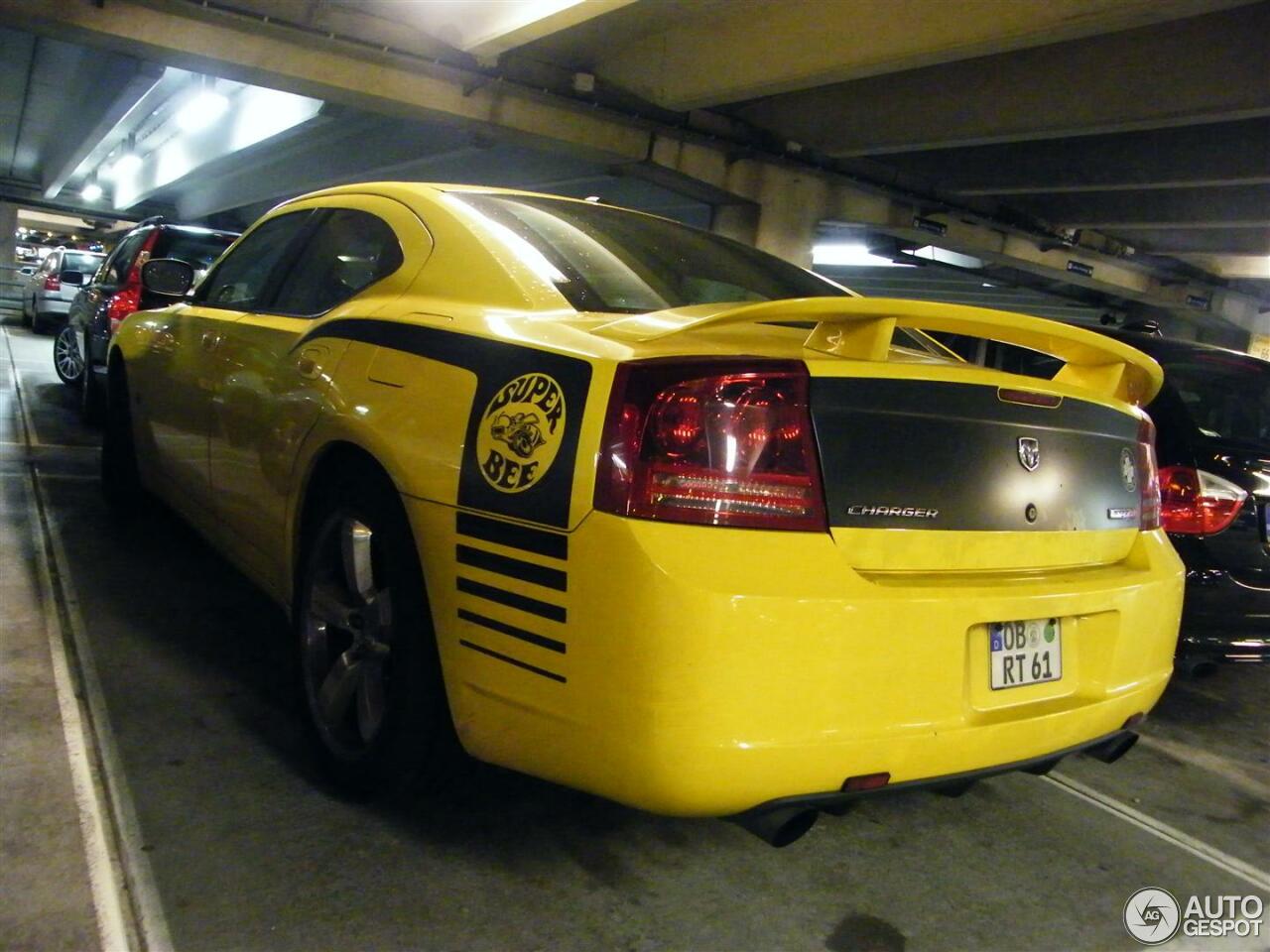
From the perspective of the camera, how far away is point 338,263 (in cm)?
331

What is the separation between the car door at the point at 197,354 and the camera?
149 inches

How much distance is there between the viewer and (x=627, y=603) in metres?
1.91

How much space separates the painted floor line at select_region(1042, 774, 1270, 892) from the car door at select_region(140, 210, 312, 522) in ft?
10.3

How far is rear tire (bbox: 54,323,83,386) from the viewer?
9.66 meters

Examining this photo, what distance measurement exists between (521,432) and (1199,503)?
9.27 ft

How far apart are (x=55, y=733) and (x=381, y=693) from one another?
3.30ft

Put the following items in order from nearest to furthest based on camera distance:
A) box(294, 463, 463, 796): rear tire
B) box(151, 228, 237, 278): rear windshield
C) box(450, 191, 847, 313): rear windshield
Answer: box(294, 463, 463, 796): rear tire
box(450, 191, 847, 313): rear windshield
box(151, 228, 237, 278): rear windshield

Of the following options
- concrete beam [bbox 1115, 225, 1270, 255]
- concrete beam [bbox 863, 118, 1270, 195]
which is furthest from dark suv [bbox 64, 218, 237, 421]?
concrete beam [bbox 1115, 225, 1270, 255]

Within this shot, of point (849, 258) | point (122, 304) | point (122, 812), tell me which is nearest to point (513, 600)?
point (122, 812)

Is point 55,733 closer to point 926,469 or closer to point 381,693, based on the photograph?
point 381,693

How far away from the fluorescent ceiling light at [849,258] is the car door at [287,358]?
17.2m

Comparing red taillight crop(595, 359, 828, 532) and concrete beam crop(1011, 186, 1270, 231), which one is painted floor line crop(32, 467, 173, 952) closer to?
red taillight crop(595, 359, 828, 532)

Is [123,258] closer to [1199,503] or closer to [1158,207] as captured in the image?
[1199,503]

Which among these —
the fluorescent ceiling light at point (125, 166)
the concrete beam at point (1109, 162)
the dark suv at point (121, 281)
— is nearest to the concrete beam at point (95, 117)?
the fluorescent ceiling light at point (125, 166)
